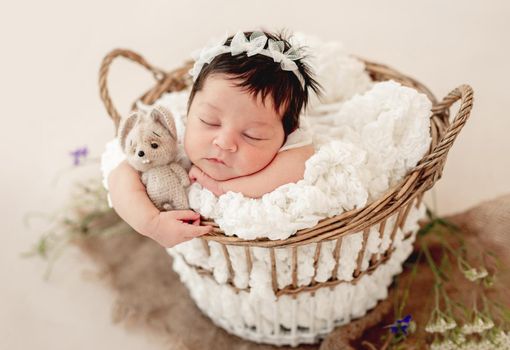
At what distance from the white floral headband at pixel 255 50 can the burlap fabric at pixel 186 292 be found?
0.67 metres

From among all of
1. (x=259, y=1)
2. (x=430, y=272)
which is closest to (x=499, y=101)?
(x=430, y=272)

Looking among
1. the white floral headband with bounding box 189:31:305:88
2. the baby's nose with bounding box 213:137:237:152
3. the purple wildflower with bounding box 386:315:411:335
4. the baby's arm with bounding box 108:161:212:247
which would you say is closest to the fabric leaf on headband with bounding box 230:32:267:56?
the white floral headband with bounding box 189:31:305:88

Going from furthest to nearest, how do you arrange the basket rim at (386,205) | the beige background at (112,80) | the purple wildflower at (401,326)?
the beige background at (112,80)
the purple wildflower at (401,326)
the basket rim at (386,205)

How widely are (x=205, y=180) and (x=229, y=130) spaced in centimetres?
12

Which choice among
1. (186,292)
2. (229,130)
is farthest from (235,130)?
(186,292)

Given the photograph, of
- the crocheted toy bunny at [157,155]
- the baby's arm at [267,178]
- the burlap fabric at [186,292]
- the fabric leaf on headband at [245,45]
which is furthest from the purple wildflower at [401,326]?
the fabric leaf on headband at [245,45]

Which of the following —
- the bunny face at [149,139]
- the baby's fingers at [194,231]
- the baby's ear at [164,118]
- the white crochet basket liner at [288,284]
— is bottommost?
the white crochet basket liner at [288,284]

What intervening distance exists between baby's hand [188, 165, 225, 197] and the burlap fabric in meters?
0.48

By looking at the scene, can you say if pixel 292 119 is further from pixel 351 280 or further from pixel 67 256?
pixel 67 256

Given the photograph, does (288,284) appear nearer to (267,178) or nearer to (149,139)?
(267,178)

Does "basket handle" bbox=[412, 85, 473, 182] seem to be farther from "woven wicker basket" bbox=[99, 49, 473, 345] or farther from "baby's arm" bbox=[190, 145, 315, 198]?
"baby's arm" bbox=[190, 145, 315, 198]

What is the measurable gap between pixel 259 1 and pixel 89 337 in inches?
62.1

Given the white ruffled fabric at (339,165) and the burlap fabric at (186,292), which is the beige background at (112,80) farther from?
the white ruffled fabric at (339,165)

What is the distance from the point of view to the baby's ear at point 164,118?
3.75 ft
